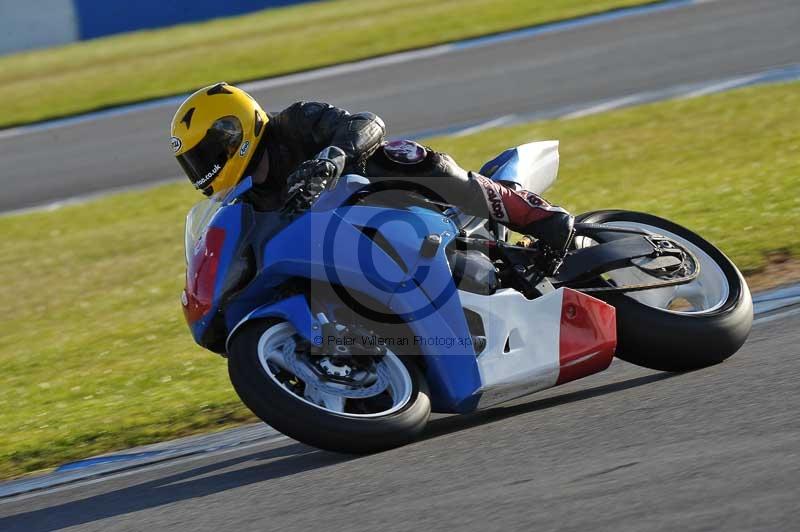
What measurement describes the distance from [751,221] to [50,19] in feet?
65.2

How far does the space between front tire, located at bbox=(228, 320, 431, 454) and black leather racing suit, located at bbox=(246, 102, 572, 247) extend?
69cm

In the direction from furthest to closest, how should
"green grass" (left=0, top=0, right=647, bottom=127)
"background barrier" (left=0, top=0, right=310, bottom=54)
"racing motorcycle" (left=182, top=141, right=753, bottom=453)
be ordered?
"background barrier" (left=0, top=0, right=310, bottom=54)
"green grass" (left=0, top=0, right=647, bottom=127)
"racing motorcycle" (left=182, top=141, right=753, bottom=453)

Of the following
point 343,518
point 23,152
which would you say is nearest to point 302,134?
point 343,518

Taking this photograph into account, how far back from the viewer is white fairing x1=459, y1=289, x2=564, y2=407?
4273 millimetres

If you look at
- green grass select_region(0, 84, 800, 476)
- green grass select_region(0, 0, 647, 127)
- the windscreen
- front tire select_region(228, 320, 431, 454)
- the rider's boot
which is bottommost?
green grass select_region(0, 0, 647, 127)

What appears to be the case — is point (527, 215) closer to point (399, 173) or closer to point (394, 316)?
point (399, 173)

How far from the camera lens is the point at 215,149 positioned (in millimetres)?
4434

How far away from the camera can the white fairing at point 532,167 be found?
4891mm

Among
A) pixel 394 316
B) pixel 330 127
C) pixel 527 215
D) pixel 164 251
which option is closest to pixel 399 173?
pixel 330 127

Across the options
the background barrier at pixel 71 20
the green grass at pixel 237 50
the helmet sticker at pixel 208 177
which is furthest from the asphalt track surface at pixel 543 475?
the background barrier at pixel 71 20

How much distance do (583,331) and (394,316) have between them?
0.72m

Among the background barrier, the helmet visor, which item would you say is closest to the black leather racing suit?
the helmet visor

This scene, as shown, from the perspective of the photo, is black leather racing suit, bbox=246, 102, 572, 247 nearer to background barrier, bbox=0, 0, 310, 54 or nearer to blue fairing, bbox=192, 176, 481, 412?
blue fairing, bbox=192, 176, 481, 412

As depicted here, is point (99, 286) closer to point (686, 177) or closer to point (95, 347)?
point (95, 347)
